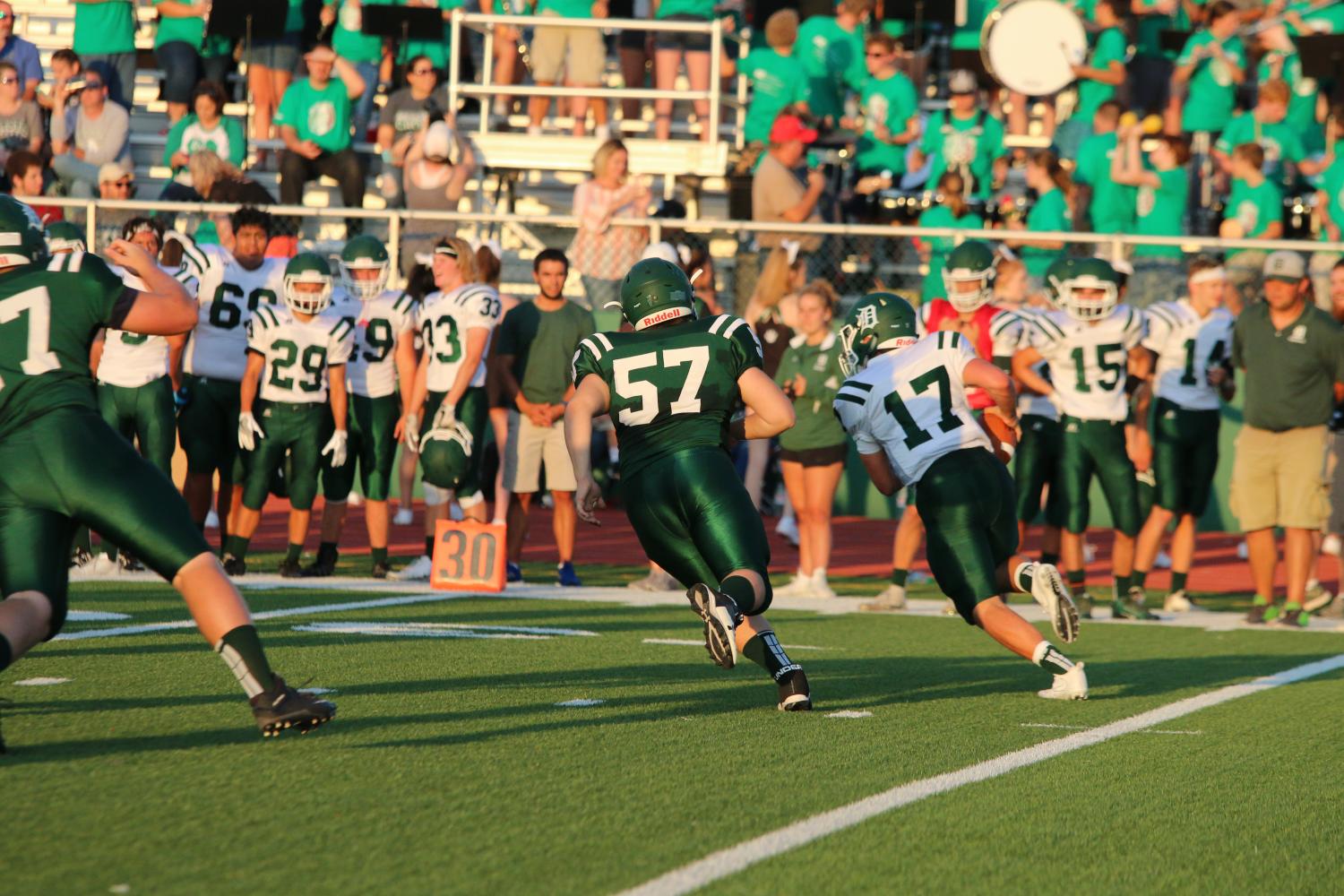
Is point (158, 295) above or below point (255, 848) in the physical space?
above

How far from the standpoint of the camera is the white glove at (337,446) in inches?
409

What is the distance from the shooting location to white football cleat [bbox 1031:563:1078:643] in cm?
672

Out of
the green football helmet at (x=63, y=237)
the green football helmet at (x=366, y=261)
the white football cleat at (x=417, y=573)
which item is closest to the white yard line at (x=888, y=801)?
the white football cleat at (x=417, y=573)

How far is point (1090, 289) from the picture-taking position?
9.95 meters

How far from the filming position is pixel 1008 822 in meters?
4.56

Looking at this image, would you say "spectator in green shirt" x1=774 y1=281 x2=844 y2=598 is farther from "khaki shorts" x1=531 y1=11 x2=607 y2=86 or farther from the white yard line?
"khaki shorts" x1=531 y1=11 x2=607 y2=86

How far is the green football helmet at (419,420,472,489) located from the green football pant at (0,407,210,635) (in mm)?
5430

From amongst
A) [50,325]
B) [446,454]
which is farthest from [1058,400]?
[50,325]

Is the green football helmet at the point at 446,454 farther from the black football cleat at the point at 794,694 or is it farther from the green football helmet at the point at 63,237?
the black football cleat at the point at 794,694

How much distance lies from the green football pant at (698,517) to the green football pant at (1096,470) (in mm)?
4306

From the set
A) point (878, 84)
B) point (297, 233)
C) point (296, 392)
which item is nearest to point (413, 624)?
point (296, 392)

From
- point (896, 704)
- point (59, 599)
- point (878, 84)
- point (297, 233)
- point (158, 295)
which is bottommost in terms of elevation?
point (896, 704)

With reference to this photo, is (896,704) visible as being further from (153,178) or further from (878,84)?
(153,178)

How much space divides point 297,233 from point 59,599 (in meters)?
10.0
